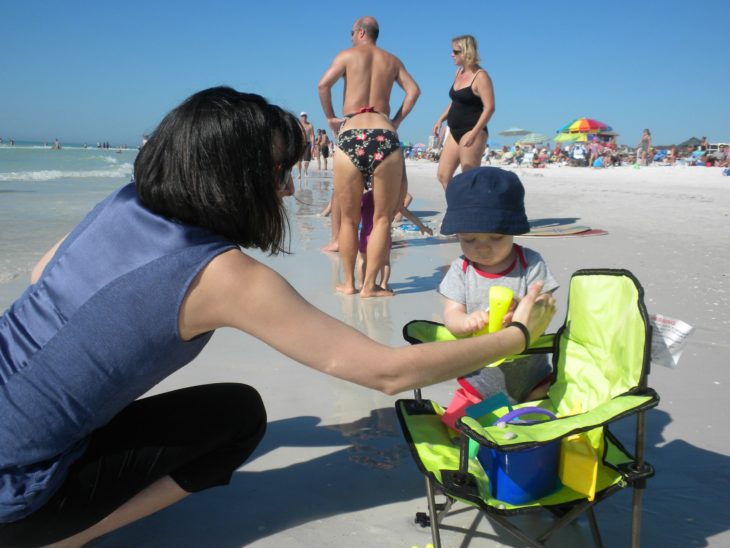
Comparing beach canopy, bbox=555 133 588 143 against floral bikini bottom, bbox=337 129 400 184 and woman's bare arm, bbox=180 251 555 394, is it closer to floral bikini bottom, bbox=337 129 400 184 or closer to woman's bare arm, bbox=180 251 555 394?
floral bikini bottom, bbox=337 129 400 184

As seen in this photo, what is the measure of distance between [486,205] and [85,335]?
4.60 feet

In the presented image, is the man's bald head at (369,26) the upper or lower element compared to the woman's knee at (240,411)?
upper

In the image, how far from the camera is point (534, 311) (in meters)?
1.85

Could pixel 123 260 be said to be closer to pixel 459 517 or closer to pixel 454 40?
pixel 459 517

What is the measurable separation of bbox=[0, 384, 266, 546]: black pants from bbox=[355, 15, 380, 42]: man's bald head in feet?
11.3

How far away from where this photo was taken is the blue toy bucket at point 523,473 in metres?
1.59

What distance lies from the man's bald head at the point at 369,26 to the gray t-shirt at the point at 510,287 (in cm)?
276

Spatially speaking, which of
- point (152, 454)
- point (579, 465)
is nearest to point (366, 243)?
point (152, 454)

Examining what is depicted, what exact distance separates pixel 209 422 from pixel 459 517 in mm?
900

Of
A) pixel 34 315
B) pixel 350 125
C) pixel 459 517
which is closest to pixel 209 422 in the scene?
pixel 34 315

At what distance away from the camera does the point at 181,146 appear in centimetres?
149

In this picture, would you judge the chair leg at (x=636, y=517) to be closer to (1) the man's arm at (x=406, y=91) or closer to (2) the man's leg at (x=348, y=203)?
(2) the man's leg at (x=348, y=203)

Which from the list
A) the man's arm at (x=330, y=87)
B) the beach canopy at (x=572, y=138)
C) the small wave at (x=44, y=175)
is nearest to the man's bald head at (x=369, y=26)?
the man's arm at (x=330, y=87)

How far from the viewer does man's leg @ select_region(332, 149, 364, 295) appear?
4.32 metres
